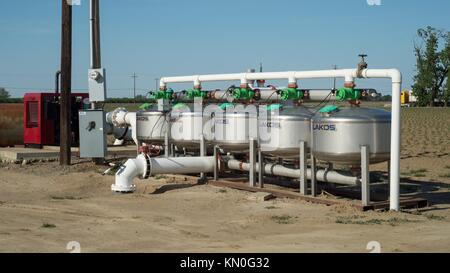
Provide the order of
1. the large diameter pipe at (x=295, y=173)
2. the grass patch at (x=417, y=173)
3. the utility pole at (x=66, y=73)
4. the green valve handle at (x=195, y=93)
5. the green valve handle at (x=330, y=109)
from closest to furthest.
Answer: the green valve handle at (x=330, y=109) → the large diameter pipe at (x=295, y=173) → the green valve handle at (x=195, y=93) → the grass patch at (x=417, y=173) → the utility pole at (x=66, y=73)

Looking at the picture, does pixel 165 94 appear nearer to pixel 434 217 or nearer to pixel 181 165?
pixel 181 165

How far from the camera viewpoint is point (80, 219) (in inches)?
361

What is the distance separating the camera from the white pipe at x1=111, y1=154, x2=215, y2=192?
11.9 m

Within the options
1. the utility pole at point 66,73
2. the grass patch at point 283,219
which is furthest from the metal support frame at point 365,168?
the utility pole at point 66,73

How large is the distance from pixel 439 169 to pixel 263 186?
5688 mm


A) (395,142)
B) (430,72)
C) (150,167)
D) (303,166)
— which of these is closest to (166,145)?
(150,167)

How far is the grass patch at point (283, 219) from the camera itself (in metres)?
9.12

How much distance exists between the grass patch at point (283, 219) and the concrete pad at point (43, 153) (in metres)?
8.87

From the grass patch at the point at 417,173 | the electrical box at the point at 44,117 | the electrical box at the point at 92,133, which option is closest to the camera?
the grass patch at the point at 417,173

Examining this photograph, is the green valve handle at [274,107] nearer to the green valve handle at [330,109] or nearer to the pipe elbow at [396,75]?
the green valve handle at [330,109]

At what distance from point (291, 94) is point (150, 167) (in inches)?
110

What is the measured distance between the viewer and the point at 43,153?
17188 millimetres

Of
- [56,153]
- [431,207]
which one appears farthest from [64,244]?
[56,153]

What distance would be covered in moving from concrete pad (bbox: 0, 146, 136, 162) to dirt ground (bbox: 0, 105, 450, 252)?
2.89 metres
